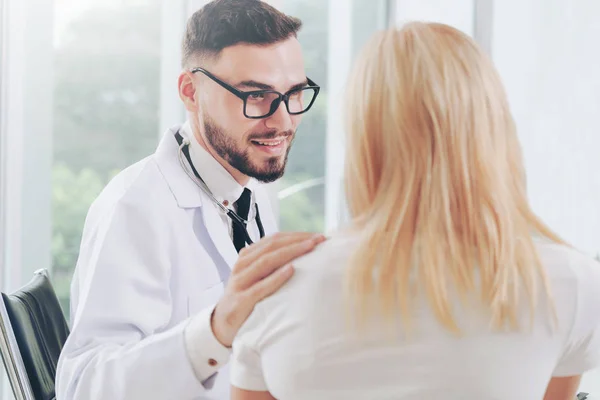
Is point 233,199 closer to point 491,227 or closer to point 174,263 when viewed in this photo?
point 174,263

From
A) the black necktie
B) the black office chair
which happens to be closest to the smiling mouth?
the black necktie

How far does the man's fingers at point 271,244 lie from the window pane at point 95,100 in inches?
52.7

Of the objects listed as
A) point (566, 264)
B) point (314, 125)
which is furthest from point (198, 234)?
point (314, 125)

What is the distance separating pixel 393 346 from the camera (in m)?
0.77

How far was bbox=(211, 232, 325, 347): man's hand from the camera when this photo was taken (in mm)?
811

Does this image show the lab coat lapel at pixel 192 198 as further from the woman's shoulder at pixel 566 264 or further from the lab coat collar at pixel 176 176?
the woman's shoulder at pixel 566 264

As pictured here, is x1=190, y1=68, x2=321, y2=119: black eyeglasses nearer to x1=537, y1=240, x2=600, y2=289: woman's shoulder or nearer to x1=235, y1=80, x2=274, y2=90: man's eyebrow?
x1=235, y1=80, x2=274, y2=90: man's eyebrow

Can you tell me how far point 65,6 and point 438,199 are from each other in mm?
1623

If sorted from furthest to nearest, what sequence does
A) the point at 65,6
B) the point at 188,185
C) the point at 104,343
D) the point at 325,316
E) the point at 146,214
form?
the point at 65,6
the point at 188,185
the point at 146,214
the point at 104,343
the point at 325,316

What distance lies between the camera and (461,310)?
774 millimetres

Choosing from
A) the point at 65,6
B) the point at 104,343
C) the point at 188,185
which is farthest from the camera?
the point at 65,6

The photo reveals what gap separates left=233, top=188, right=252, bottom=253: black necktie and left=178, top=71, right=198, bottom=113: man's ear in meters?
0.21

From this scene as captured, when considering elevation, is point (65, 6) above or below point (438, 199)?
above

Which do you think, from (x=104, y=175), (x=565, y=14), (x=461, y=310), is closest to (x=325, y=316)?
(x=461, y=310)
